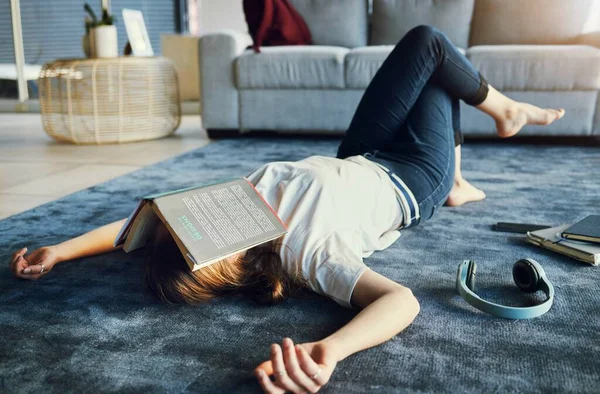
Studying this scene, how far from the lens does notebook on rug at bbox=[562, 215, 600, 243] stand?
1202 mm

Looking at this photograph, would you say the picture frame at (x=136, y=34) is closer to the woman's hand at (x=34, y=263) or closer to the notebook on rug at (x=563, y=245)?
the woman's hand at (x=34, y=263)

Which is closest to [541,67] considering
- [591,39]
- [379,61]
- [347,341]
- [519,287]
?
[591,39]

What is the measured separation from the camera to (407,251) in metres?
1.28

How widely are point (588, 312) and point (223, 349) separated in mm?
607

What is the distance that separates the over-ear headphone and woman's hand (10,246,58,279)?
797 mm

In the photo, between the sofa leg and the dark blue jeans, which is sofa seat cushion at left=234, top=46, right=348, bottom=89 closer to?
the sofa leg

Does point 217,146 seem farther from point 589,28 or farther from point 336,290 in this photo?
point 589,28

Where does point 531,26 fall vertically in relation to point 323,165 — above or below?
above

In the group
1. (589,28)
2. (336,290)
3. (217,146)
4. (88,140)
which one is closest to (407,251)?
(336,290)

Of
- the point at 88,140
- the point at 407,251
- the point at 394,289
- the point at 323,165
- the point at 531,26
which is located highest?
the point at 531,26

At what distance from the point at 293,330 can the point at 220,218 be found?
0.70ft

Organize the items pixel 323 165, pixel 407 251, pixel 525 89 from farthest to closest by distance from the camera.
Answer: pixel 525 89 < pixel 407 251 < pixel 323 165

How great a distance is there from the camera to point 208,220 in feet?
3.01

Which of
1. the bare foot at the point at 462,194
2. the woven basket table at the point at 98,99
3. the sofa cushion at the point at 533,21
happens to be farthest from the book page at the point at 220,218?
the sofa cushion at the point at 533,21
